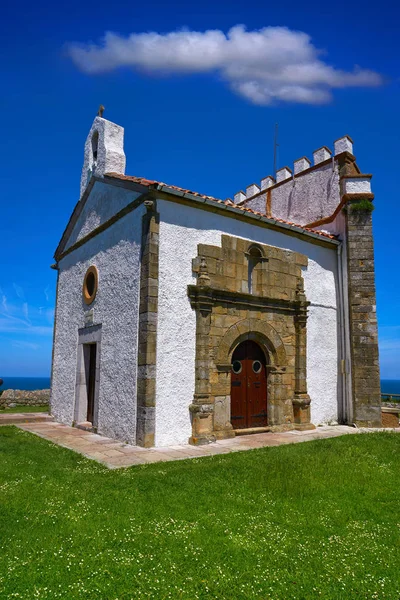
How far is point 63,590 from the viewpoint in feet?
9.89

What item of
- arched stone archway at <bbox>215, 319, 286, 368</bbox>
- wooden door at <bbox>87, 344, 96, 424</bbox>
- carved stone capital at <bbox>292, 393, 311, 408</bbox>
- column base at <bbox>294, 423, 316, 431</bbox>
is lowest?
column base at <bbox>294, 423, 316, 431</bbox>

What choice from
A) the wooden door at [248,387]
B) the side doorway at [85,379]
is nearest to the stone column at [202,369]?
the wooden door at [248,387]

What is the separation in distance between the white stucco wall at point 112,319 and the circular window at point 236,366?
97.4 inches

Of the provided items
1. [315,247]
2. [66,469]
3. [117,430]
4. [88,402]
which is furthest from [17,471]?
[315,247]

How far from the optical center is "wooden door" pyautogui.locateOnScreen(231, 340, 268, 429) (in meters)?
9.79

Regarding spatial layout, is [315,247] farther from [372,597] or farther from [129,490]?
[372,597]

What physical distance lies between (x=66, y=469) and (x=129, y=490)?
1542mm

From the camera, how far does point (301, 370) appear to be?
426 inches

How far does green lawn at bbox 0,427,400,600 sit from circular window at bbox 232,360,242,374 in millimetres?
3243

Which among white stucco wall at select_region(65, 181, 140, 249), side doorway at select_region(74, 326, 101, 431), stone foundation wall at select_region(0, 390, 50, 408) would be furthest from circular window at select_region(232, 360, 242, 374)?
stone foundation wall at select_region(0, 390, 50, 408)

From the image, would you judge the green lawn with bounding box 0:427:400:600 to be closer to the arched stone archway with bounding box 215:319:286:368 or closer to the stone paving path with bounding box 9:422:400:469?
the stone paving path with bounding box 9:422:400:469

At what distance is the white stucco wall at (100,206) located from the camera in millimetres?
10195

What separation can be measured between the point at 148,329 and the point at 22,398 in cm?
1271

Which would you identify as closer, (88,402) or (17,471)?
(17,471)
